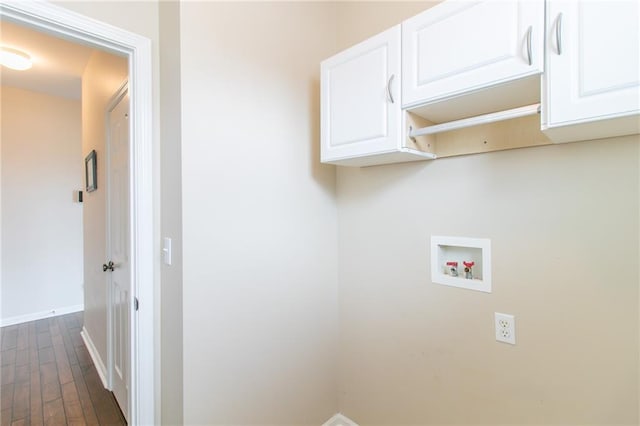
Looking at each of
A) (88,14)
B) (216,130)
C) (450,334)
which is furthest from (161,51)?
(450,334)

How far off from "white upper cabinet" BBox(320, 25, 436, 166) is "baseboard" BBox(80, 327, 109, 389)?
246cm

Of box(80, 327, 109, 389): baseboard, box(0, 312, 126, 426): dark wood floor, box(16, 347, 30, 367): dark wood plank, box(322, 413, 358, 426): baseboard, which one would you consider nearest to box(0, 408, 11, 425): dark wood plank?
box(0, 312, 126, 426): dark wood floor

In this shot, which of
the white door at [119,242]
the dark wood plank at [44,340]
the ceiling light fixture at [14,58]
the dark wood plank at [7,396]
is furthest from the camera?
the dark wood plank at [44,340]

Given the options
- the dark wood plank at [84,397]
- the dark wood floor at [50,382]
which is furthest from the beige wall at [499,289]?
the dark wood floor at [50,382]

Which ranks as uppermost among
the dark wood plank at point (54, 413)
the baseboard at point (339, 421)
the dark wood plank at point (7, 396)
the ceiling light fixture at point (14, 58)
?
the ceiling light fixture at point (14, 58)

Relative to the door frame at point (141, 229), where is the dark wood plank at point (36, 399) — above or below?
below

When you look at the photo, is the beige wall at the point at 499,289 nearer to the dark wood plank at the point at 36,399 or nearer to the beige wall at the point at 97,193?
the beige wall at the point at 97,193

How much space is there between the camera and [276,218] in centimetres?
162

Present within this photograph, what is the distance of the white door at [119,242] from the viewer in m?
1.89

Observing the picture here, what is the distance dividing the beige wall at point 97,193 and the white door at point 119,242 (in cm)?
17

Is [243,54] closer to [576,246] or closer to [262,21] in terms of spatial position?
[262,21]

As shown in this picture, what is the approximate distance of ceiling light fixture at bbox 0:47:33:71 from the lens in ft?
8.64

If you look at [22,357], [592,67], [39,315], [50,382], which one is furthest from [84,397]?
[592,67]

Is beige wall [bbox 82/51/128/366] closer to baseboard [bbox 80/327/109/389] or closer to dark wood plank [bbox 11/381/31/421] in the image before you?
baseboard [bbox 80/327/109/389]
